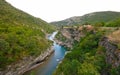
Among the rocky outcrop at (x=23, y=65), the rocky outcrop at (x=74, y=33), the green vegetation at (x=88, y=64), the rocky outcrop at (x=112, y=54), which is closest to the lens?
the green vegetation at (x=88, y=64)

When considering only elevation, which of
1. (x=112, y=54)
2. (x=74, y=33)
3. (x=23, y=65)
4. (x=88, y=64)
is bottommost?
(x=23, y=65)

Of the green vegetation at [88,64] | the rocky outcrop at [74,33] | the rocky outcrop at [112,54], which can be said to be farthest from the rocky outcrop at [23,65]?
the rocky outcrop at [112,54]

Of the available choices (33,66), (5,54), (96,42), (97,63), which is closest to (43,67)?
(33,66)

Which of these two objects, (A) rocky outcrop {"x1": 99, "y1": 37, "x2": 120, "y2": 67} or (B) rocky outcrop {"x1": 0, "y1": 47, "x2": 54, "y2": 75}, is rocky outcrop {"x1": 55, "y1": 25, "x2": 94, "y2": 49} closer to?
(B) rocky outcrop {"x1": 0, "y1": 47, "x2": 54, "y2": 75}

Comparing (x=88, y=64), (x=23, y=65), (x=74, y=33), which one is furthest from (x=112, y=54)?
(x=74, y=33)

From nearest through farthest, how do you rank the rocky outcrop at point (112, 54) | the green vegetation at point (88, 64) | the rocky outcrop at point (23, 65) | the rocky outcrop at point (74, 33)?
the green vegetation at point (88, 64)
the rocky outcrop at point (112, 54)
the rocky outcrop at point (23, 65)
the rocky outcrop at point (74, 33)

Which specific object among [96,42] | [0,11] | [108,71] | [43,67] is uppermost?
[0,11]

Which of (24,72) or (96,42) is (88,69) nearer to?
(96,42)

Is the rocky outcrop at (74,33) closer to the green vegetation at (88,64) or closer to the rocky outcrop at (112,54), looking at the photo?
the green vegetation at (88,64)

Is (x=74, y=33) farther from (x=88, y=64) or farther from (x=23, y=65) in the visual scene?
(x=88, y=64)

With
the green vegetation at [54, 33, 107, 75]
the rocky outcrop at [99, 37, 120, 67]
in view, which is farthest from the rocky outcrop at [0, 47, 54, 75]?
the rocky outcrop at [99, 37, 120, 67]

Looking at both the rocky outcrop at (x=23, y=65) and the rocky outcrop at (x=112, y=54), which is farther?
the rocky outcrop at (x=23, y=65)
